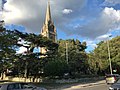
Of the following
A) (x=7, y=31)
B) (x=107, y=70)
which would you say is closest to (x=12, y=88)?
(x=7, y=31)

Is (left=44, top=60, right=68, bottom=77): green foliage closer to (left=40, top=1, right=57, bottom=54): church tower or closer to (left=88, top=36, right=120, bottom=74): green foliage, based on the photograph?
(left=88, top=36, right=120, bottom=74): green foliage

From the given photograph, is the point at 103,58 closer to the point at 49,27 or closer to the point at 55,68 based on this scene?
the point at 55,68

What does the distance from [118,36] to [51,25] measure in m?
46.1

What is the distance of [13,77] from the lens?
58.8 meters

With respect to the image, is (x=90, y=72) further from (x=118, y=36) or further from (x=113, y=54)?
(x=118, y=36)

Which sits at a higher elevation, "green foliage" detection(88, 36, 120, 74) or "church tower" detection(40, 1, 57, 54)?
"church tower" detection(40, 1, 57, 54)

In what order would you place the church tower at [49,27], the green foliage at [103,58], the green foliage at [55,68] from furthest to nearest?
the church tower at [49,27]
the green foliage at [103,58]
the green foliage at [55,68]

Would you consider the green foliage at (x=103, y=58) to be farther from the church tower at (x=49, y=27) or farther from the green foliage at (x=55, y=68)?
the church tower at (x=49, y=27)

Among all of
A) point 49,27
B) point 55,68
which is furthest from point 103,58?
point 49,27

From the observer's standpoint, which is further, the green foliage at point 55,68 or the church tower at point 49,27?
the church tower at point 49,27

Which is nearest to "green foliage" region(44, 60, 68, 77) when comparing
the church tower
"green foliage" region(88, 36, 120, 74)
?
"green foliage" region(88, 36, 120, 74)

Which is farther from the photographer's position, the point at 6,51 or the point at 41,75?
the point at 41,75

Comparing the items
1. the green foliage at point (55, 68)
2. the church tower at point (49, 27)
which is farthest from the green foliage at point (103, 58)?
the church tower at point (49, 27)

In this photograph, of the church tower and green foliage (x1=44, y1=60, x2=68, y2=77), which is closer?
green foliage (x1=44, y1=60, x2=68, y2=77)
